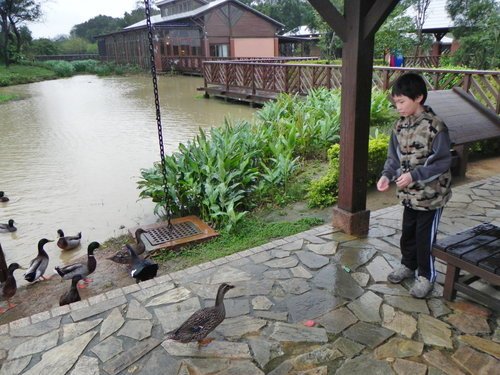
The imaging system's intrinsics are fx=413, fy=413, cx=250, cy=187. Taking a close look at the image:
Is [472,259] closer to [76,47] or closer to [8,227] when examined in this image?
[8,227]

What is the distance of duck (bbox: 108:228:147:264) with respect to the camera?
434 centimetres

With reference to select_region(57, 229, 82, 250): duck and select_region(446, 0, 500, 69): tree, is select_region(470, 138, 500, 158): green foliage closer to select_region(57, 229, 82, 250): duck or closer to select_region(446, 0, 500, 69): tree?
select_region(57, 229, 82, 250): duck

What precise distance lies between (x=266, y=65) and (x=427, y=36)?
42.4 feet

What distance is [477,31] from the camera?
658 inches

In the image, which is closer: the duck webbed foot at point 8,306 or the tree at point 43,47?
the duck webbed foot at point 8,306

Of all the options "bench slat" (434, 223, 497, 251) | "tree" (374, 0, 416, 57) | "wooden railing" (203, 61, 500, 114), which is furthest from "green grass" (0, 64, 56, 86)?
"bench slat" (434, 223, 497, 251)

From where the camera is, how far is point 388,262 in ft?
11.9

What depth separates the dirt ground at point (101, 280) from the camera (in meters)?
4.04

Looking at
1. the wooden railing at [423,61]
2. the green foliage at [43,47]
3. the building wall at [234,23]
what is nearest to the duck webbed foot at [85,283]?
the wooden railing at [423,61]

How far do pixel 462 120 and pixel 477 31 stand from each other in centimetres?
1369

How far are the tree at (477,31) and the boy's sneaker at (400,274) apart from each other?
48.5 ft

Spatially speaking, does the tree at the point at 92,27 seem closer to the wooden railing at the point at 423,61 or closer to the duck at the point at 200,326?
the wooden railing at the point at 423,61

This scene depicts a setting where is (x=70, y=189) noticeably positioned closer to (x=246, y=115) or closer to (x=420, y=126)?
(x=420, y=126)

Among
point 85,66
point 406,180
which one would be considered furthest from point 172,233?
point 85,66
